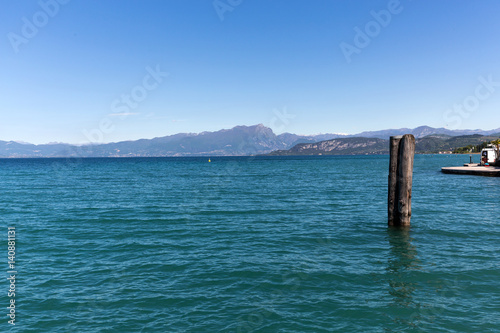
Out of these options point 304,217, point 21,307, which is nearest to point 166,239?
point 21,307

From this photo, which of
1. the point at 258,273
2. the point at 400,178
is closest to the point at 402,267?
the point at 258,273

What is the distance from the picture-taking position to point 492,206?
28.2 metres

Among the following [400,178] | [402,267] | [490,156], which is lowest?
[402,267]

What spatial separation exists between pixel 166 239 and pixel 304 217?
33.8 ft

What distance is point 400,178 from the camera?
1964 centimetres

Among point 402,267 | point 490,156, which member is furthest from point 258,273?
point 490,156

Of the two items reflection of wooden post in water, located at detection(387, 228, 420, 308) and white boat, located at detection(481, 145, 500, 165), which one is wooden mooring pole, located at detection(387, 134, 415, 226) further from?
white boat, located at detection(481, 145, 500, 165)

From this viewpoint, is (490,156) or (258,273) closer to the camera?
(258,273)

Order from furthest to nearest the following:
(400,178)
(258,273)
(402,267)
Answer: (400,178), (402,267), (258,273)

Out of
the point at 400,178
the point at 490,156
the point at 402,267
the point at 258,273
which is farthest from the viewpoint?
the point at 490,156

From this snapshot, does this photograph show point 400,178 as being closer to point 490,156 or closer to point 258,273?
point 258,273

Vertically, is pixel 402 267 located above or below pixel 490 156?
below

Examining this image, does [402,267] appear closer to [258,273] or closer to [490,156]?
[258,273]

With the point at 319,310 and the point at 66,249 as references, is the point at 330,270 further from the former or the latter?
the point at 66,249
